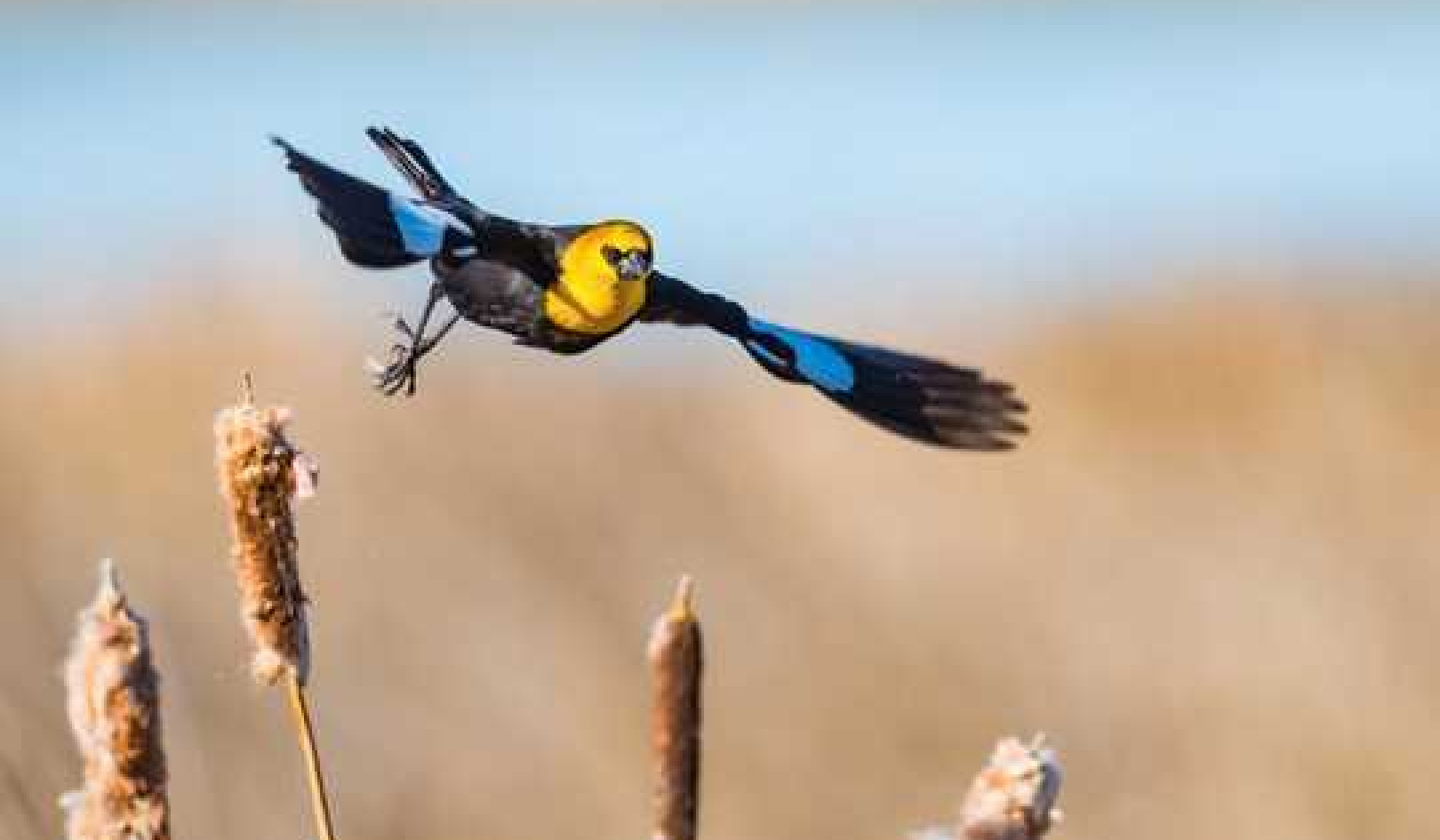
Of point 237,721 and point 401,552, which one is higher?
point 401,552

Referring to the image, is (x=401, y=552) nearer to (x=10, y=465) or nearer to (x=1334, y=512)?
(x=10, y=465)

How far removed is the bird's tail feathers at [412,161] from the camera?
123cm

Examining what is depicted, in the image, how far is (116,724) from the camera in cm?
150

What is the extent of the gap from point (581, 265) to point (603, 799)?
463 centimetres

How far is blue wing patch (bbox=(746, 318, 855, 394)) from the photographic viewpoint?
1.38 meters

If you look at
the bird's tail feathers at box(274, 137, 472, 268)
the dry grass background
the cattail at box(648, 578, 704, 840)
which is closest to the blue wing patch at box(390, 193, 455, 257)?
the bird's tail feathers at box(274, 137, 472, 268)

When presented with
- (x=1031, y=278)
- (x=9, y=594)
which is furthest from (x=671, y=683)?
(x=1031, y=278)

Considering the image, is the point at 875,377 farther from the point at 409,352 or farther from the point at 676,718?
the point at 409,352

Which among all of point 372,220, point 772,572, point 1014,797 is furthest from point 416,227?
point 772,572

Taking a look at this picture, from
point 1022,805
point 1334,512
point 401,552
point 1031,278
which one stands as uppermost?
point 1031,278

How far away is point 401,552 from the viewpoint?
6180mm

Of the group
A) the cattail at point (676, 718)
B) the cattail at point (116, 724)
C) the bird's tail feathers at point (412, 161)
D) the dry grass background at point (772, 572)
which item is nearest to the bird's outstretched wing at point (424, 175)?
the bird's tail feathers at point (412, 161)

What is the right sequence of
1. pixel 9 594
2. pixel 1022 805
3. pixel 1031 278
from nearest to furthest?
pixel 1022 805, pixel 9 594, pixel 1031 278

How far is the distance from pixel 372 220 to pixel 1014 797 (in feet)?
1.90
